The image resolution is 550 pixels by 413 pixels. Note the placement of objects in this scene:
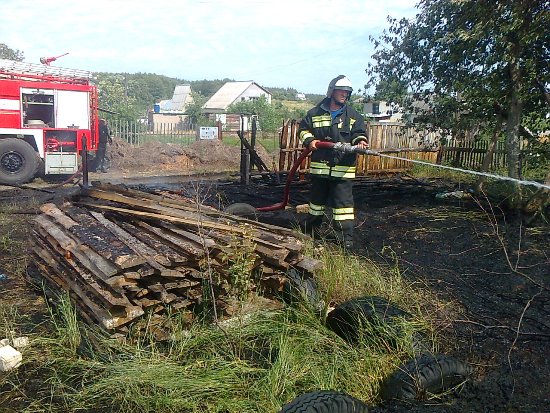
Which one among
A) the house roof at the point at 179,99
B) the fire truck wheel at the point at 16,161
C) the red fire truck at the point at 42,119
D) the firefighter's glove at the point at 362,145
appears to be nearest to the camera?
the firefighter's glove at the point at 362,145

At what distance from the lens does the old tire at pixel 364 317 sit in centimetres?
362

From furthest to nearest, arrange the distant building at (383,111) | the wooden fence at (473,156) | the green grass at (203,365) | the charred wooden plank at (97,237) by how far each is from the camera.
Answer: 1. the wooden fence at (473,156)
2. the distant building at (383,111)
3. the charred wooden plank at (97,237)
4. the green grass at (203,365)

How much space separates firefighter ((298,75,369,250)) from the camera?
5941mm

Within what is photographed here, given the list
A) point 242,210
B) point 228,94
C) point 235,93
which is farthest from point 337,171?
point 228,94

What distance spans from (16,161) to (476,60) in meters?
10.9

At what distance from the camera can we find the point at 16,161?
510 inches

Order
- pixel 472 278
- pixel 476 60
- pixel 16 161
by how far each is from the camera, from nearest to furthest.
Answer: pixel 472 278 → pixel 476 60 → pixel 16 161

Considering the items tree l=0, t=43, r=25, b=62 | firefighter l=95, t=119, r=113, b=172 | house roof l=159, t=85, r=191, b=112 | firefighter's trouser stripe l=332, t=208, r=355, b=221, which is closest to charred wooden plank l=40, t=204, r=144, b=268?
firefighter's trouser stripe l=332, t=208, r=355, b=221

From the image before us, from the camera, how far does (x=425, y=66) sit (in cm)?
984

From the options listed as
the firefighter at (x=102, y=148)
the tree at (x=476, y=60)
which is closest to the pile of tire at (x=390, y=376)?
the tree at (x=476, y=60)

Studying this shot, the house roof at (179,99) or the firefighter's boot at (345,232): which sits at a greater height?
the house roof at (179,99)

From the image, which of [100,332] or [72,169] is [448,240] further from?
[72,169]

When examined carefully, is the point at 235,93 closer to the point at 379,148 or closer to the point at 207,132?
the point at 207,132

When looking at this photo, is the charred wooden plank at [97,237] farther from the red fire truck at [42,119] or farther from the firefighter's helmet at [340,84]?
the red fire truck at [42,119]
